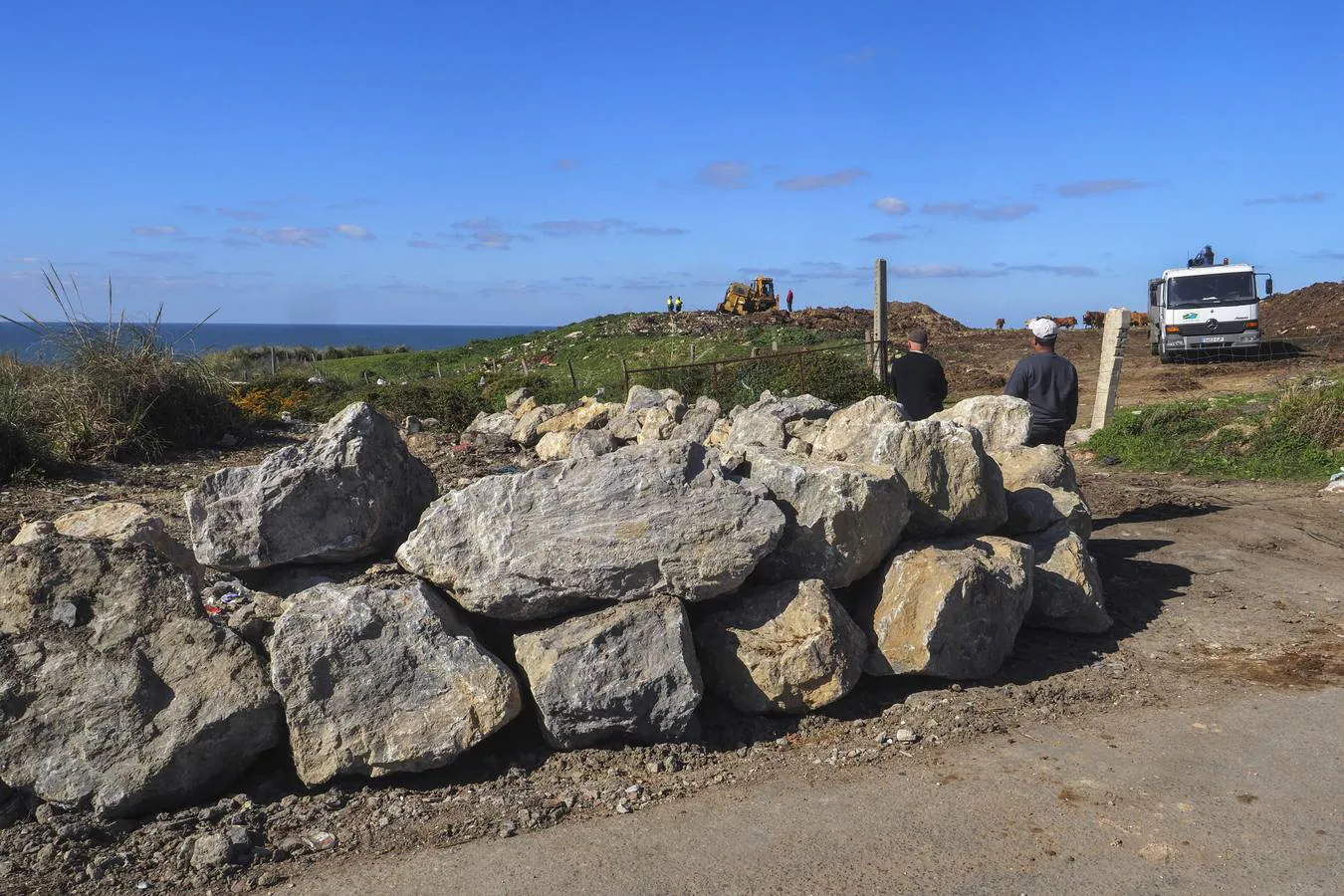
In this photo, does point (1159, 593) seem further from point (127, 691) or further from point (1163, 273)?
point (1163, 273)

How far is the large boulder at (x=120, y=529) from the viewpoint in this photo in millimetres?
5867

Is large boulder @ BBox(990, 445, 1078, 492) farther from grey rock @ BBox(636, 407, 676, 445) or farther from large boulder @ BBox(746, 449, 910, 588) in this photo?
grey rock @ BBox(636, 407, 676, 445)

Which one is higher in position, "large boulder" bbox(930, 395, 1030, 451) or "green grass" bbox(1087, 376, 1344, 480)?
"large boulder" bbox(930, 395, 1030, 451)

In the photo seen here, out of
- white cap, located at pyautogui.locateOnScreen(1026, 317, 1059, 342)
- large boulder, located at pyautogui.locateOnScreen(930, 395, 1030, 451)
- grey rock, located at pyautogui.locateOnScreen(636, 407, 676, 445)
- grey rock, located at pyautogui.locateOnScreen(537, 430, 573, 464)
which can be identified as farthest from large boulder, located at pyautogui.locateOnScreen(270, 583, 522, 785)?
grey rock, located at pyautogui.locateOnScreen(537, 430, 573, 464)

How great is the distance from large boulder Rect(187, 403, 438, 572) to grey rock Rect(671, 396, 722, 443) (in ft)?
19.3

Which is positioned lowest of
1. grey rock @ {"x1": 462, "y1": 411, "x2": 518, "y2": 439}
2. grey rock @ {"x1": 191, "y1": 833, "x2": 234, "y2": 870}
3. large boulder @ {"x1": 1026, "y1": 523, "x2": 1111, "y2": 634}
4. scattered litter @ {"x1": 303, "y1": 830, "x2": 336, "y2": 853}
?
scattered litter @ {"x1": 303, "y1": 830, "x2": 336, "y2": 853}

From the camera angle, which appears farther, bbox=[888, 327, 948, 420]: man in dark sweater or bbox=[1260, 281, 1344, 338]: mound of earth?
bbox=[1260, 281, 1344, 338]: mound of earth

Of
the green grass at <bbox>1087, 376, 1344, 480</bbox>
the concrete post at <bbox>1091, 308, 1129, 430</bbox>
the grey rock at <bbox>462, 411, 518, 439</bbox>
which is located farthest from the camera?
the grey rock at <bbox>462, 411, 518, 439</bbox>

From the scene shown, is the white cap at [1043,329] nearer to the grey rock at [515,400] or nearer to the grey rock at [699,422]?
the grey rock at [699,422]

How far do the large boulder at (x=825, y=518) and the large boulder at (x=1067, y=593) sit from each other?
140 cm

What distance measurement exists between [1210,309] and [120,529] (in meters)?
23.4

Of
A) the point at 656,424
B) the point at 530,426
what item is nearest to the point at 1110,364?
the point at 656,424

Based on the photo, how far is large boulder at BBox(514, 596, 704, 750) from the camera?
4.82 meters

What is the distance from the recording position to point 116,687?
4547mm
